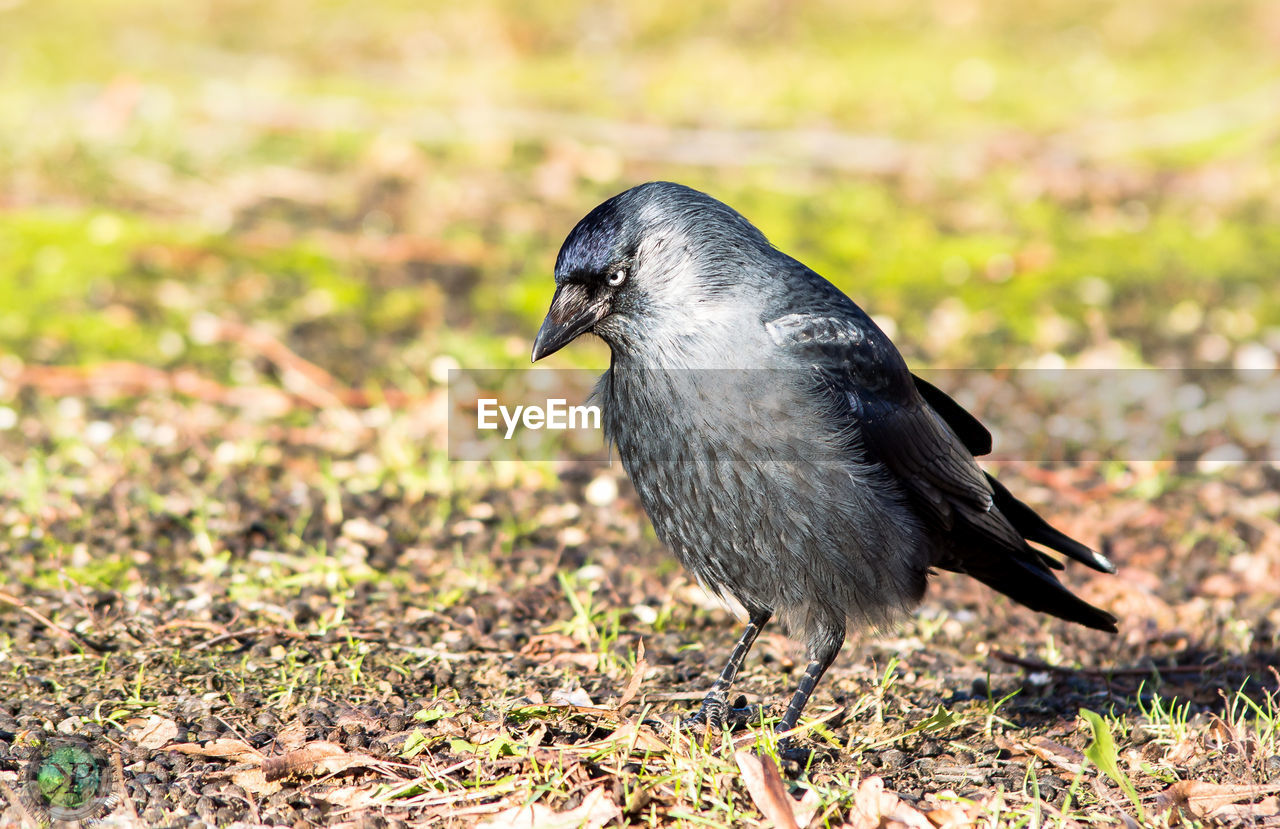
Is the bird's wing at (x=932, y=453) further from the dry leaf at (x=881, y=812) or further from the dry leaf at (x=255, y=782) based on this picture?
the dry leaf at (x=255, y=782)

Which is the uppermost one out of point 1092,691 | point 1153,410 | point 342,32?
point 342,32

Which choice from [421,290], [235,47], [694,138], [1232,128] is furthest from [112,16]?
[1232,128]

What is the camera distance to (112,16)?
1559 cm

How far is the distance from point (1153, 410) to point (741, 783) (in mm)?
4403

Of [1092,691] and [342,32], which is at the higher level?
[342,32]

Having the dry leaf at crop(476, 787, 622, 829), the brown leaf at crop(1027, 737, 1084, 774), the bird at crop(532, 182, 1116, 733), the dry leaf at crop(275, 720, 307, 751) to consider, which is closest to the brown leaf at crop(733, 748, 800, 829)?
the dry leaf at crop(476, 787, 622, 829)

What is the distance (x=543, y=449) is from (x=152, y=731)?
2.78 meters

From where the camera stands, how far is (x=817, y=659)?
354 centimetres

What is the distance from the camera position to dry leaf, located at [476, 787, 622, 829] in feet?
9.39

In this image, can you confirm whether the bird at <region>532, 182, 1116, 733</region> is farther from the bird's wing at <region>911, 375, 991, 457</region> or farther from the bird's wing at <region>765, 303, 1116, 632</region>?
the bird's wing at <region>911, 375, 991, 457</region>

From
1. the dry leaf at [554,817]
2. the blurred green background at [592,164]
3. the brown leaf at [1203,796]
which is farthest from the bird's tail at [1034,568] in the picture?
the blurred green background at [592,164]

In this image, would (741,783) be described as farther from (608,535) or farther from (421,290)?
(421,290)

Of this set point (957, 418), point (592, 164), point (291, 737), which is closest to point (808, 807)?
point (291, 737)

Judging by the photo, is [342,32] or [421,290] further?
[342,32]
